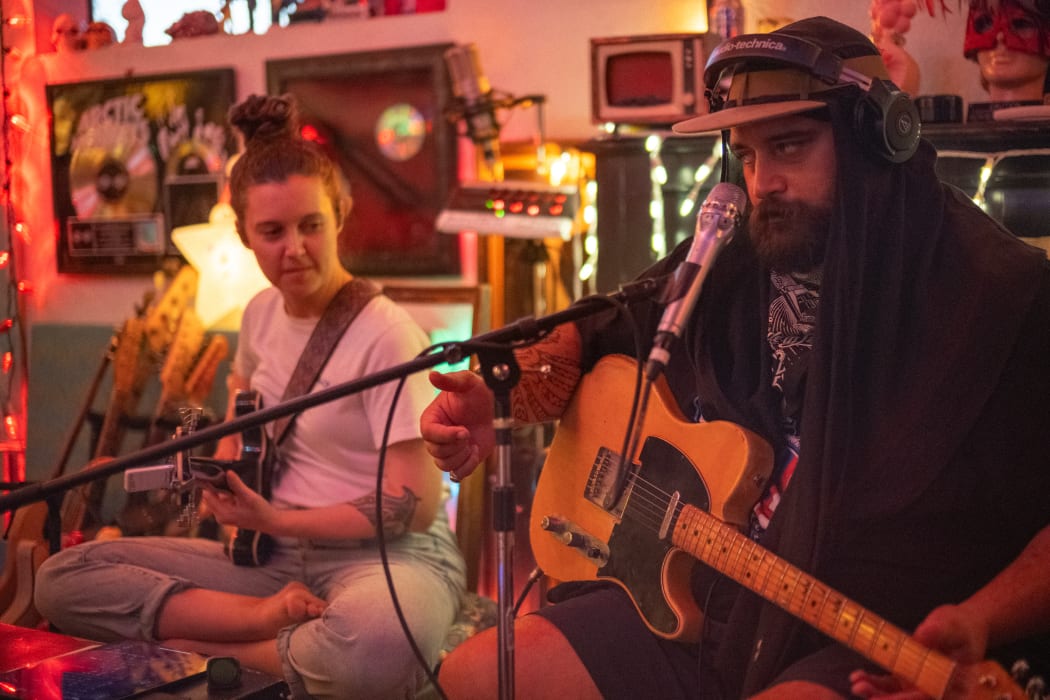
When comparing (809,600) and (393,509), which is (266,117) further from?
(809,600)

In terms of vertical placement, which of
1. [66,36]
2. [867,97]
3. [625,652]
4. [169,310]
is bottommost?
[625,652]

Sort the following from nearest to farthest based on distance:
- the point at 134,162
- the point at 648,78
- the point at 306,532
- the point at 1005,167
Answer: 1. the point at 1005,167
2. the point at 306,532
3. the point at 648,78
4. the point at 134,162

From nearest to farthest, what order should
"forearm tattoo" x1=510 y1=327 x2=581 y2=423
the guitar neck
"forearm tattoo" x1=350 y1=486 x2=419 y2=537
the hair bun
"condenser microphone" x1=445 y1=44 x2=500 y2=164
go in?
1. the guitar neck
2. "forearm tattoo" x1=510 y1=327 x2=581 y2=423
3. "forearm tattoo" x1=350 y1=486 x2=419 y2=537
4. the hair bun
5. "condenser microphone" x1=445 y1=44 x2=500 y2=164

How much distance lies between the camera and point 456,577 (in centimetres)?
267

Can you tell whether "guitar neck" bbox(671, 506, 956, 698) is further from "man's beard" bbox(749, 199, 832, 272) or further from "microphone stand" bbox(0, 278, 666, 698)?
"man's beard" bbox(749, 199, 832, 272)

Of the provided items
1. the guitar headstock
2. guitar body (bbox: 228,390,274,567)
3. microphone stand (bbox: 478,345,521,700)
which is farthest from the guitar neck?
the guitar headstock

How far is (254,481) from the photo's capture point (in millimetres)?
2639

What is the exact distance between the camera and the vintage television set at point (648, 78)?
280 cm

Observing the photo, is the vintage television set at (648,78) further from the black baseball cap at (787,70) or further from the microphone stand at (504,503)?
the microphone stand at (504,503)

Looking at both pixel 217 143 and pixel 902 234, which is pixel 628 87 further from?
pixel 217 143

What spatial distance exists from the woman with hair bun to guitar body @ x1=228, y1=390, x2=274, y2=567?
0.03m

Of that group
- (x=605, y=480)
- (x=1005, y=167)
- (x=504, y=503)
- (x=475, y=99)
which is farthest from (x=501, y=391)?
(x=475, y=99)

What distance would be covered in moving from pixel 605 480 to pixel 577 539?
0.12m

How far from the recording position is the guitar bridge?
192 centimetres
